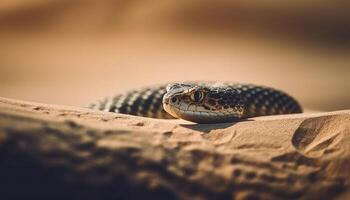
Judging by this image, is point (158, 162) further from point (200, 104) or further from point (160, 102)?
point (160, 102)

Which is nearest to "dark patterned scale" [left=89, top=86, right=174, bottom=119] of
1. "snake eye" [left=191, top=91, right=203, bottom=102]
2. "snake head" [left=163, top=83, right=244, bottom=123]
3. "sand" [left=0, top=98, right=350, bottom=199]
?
"snake head" [left=163, top=83, right=244, bottom=123]

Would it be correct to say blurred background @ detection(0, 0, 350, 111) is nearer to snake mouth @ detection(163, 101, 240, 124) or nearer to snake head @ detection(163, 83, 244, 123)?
snake head @ detection(163, 83, 244, 123)

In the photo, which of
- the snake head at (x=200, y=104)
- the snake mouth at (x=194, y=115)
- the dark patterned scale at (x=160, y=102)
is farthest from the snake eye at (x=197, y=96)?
the dark patterned scale at (x=160, y=102)

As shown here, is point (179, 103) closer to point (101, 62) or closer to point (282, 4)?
point (101, 62)

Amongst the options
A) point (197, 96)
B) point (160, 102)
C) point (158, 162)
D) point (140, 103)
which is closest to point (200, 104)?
point (197, 96)

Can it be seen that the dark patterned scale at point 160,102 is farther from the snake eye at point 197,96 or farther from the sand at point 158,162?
the sand at point 158,162

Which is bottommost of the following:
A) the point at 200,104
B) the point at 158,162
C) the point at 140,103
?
the point at 140,103
